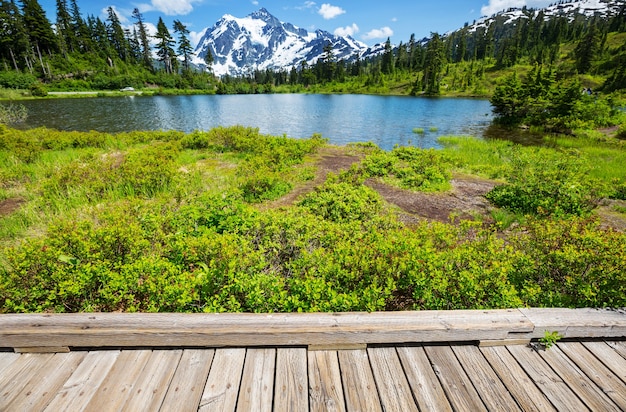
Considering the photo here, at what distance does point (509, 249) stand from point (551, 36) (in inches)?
6586

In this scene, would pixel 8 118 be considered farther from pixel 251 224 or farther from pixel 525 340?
pixel 525 340

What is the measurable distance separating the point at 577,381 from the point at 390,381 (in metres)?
1.91

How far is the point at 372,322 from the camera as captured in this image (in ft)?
10.4

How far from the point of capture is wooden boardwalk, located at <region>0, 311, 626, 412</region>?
259 cm

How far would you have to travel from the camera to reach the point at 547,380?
2867 mm

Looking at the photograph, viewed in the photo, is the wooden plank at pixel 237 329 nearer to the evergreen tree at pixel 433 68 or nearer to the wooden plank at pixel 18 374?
the wooden plank at pixel 18 374

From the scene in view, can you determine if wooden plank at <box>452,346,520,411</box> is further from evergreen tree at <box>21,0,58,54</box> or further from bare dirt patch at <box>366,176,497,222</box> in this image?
evergreen tree at <box>21,0,58,54</box>

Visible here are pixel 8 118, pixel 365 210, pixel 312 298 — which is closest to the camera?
pixel 312 298

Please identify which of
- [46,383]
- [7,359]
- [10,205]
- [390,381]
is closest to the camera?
[46,383]

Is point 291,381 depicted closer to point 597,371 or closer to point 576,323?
point 597,371

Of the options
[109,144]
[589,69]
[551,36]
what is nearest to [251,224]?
[109,144]

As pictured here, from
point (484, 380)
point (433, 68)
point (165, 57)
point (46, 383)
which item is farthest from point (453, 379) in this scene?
point (165, 57)

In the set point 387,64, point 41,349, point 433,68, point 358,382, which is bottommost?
point 358,382

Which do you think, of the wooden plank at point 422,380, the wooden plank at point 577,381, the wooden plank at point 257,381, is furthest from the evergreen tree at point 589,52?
the wooden plank at point 257,381
